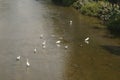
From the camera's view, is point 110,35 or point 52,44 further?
point 110,35

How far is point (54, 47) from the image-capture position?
107ft

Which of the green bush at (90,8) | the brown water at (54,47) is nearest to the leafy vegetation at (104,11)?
the green bush at (90,8)

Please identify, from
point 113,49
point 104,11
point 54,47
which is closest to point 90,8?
point 104,11

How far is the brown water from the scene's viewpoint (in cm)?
2712

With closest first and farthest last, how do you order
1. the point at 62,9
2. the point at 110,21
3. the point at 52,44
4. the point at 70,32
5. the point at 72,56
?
the point at 72,56
the point at 52,44
the point at 70,32
the point at 110,21
the point at 62,9

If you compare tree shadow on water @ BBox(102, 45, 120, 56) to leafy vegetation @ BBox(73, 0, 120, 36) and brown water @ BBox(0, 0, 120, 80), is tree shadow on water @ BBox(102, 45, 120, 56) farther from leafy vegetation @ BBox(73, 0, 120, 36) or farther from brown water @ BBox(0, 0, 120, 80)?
leafy vegetation @ BBox(73, 0, 120, 36)

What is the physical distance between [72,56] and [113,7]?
51.7ft

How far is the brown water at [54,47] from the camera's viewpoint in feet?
89.0

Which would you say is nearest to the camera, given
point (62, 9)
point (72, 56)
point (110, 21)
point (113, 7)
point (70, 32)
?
point (72, 56)

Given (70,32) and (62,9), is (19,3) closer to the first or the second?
(62,9)

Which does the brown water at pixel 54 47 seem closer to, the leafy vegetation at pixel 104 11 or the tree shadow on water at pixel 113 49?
the tree shadow on water at pixel 113 49

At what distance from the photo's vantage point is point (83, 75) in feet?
88.7

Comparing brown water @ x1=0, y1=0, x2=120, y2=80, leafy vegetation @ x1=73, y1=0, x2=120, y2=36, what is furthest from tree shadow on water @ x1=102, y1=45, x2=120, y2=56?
leafy vegetation @ x1=73, y1=0, x2=120, y2=36

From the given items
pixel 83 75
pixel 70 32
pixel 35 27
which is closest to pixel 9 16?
pixel 35 27
